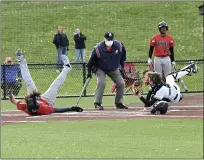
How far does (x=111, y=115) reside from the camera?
18422mm

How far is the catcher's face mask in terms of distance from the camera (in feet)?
50.8

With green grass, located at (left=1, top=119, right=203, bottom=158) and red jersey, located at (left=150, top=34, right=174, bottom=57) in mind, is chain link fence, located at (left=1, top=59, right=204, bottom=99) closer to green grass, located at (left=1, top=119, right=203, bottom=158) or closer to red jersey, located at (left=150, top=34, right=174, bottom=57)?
red jersey, located at (left=150, top=34, right=174, bottom=57)

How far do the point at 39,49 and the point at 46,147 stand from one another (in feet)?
84.6

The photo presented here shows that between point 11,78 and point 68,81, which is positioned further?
point 68,81

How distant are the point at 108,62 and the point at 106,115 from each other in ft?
6.81

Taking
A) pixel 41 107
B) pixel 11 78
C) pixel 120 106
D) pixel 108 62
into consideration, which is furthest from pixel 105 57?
pixel 11 78

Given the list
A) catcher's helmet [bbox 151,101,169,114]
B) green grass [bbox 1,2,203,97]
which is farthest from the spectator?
green grass [bbox 1,2,203,97]

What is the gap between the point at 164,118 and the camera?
1736cm

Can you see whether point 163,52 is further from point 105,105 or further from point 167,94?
point 167,94

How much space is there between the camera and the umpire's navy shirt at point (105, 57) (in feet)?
65.6

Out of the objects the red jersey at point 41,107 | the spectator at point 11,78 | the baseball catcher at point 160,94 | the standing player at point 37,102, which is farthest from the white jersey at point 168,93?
the spectator at point 11,78

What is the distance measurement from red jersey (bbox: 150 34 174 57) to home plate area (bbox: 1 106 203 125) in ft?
5.72

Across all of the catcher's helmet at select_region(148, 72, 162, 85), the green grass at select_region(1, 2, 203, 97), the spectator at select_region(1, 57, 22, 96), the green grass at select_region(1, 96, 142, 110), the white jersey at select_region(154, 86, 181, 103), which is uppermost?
the catcher's helmet at select_region(148, 72, 162, 85)

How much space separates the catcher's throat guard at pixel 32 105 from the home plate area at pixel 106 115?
160 centimetres
